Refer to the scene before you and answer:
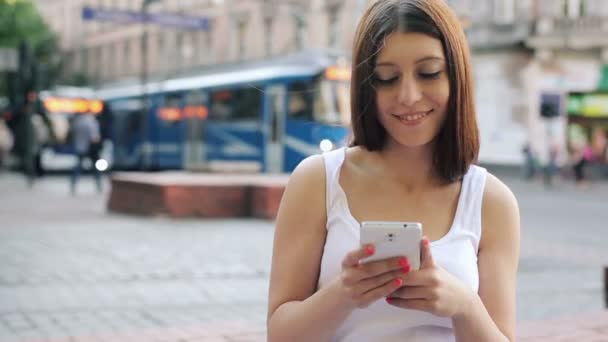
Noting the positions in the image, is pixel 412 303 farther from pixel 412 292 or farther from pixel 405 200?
pixel 405 200

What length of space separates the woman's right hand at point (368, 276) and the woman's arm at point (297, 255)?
0.70 ft

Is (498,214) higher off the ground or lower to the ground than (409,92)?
lower

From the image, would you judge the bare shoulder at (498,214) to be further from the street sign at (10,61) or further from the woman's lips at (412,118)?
the street sign at (10,61)

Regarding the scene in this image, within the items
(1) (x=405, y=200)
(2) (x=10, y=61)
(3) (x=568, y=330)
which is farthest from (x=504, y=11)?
(1) (x=405, y=200)

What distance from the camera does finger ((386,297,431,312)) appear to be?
5.71 feet

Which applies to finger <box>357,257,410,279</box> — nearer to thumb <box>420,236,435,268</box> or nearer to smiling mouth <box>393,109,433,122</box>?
thumb <box>420,236,435,268</box>

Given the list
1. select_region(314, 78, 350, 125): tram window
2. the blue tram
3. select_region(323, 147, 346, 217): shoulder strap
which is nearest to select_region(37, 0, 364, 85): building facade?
the blue tram

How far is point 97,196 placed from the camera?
58.7 feet

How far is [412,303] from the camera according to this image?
174cm

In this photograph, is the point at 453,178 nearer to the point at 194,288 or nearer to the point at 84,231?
the point at 194,288

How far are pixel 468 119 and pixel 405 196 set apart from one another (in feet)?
0.77

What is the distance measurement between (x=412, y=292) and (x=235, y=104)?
2323 cm

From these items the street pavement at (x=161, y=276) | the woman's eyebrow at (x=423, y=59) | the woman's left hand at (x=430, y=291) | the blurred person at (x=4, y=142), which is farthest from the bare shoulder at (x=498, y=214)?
the blurred person at (x=4, y=142)

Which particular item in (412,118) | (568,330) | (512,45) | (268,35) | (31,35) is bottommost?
(568,330)
